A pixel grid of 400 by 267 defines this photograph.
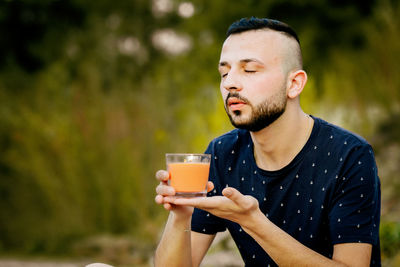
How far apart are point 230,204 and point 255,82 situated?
0.64 metres

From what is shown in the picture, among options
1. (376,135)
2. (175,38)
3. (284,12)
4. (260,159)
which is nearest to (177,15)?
(175,38)

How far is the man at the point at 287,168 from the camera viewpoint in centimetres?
210

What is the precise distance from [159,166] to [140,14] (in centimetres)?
941

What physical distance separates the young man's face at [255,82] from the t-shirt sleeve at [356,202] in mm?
413

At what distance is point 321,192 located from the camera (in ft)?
7.24

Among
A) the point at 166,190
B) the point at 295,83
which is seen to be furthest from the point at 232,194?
the point at 295,83

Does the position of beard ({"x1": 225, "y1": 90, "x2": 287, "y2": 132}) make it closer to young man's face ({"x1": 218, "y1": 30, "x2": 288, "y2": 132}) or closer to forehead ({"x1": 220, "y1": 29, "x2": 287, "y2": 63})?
young man's face ({"x1": 218, "y1": 30, "x2": 288, "y2": 132})

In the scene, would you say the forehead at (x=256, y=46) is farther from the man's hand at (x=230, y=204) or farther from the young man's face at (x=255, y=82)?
the man's hand at (x=230, y=204)

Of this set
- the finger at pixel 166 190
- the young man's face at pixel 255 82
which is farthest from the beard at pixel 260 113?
the finger at pixel 166 190

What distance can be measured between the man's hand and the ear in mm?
662

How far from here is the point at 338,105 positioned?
232 inches

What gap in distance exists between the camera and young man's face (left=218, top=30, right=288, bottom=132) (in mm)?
2217

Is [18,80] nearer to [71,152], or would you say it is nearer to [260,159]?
[71,152]

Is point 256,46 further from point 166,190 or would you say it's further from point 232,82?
point 166,190
